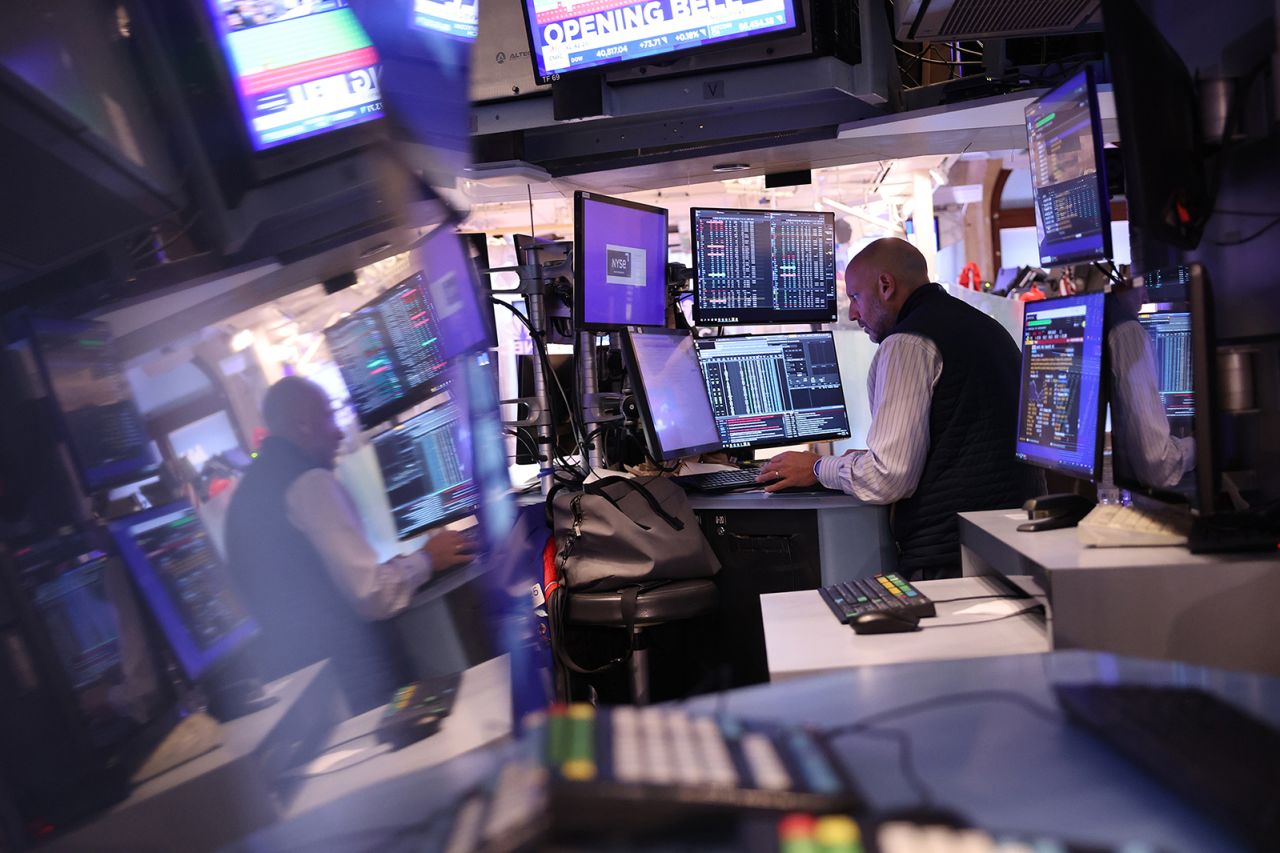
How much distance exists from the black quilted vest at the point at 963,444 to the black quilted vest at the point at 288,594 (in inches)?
80.4

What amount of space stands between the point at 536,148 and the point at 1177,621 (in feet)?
9.93

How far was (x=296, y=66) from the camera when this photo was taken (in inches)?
38.5

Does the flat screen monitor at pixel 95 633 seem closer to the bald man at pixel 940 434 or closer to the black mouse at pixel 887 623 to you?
the black mouse at pixel 887 623

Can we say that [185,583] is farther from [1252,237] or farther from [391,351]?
[1252,237]

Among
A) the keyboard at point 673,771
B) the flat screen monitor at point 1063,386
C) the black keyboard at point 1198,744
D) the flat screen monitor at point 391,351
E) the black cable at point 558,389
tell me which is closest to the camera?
the keyboard at point 673,771

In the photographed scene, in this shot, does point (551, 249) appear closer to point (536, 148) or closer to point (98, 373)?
point (536, 148)

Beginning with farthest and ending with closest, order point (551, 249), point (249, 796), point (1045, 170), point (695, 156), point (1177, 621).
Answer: point (695, 156)
point (551, 249)
point (1045, 170)
point (1177, 621)
point (249, 796)

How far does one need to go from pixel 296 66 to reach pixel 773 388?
2.69 m

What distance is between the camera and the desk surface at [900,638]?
1.67 m

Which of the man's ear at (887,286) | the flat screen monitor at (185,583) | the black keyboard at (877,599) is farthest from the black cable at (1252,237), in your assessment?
the flat screen monitor at (185,583)

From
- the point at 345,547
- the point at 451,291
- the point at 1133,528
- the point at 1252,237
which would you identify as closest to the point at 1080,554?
the point at 1133,528

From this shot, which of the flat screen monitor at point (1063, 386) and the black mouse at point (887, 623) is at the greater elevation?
the flat screen monitor at point (1063, 386)

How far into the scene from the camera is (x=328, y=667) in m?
0.96

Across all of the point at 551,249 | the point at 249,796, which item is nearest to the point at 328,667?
the point at 249,796
